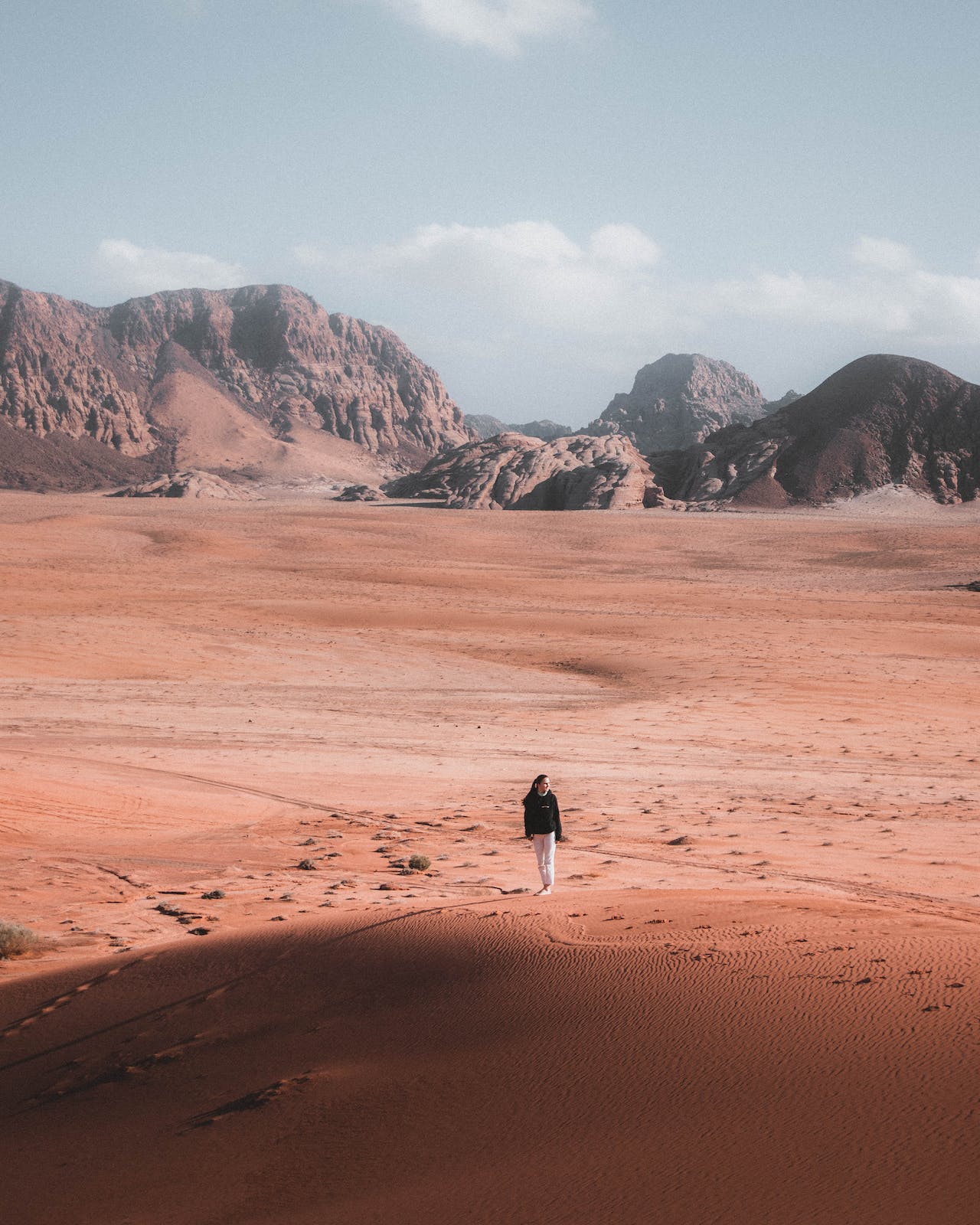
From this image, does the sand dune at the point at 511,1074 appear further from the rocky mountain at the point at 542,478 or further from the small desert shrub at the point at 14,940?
the rocky mountain at the point at 542,478

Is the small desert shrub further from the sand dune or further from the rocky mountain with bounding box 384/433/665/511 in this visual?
the rocky mountain with bounding box 384/433/665/511

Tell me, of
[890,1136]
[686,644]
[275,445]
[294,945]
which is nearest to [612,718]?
[686,644]

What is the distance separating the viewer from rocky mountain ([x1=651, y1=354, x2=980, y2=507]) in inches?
3829

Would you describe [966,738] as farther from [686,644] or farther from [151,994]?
[151,994]

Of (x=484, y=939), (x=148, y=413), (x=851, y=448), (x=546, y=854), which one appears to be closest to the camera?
(x=484, y=939)

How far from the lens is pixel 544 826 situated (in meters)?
8.93

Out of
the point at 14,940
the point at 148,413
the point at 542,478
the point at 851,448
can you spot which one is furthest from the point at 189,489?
the point at 14,940

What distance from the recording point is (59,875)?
9844mm

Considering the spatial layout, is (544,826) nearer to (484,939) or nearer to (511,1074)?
(484,939)

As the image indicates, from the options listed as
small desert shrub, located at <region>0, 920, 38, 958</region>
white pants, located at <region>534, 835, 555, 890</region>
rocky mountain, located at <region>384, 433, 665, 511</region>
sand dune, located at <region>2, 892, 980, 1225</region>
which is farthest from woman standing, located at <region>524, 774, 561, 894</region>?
rocky mountain, located at <region>384, 433, 665, 511</region>

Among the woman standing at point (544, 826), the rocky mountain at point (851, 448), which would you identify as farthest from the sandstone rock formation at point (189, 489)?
the woman standing at point (544, 826)

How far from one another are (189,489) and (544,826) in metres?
105

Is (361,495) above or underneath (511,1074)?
above

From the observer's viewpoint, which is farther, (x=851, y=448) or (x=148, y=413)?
(x=148, y=413)
